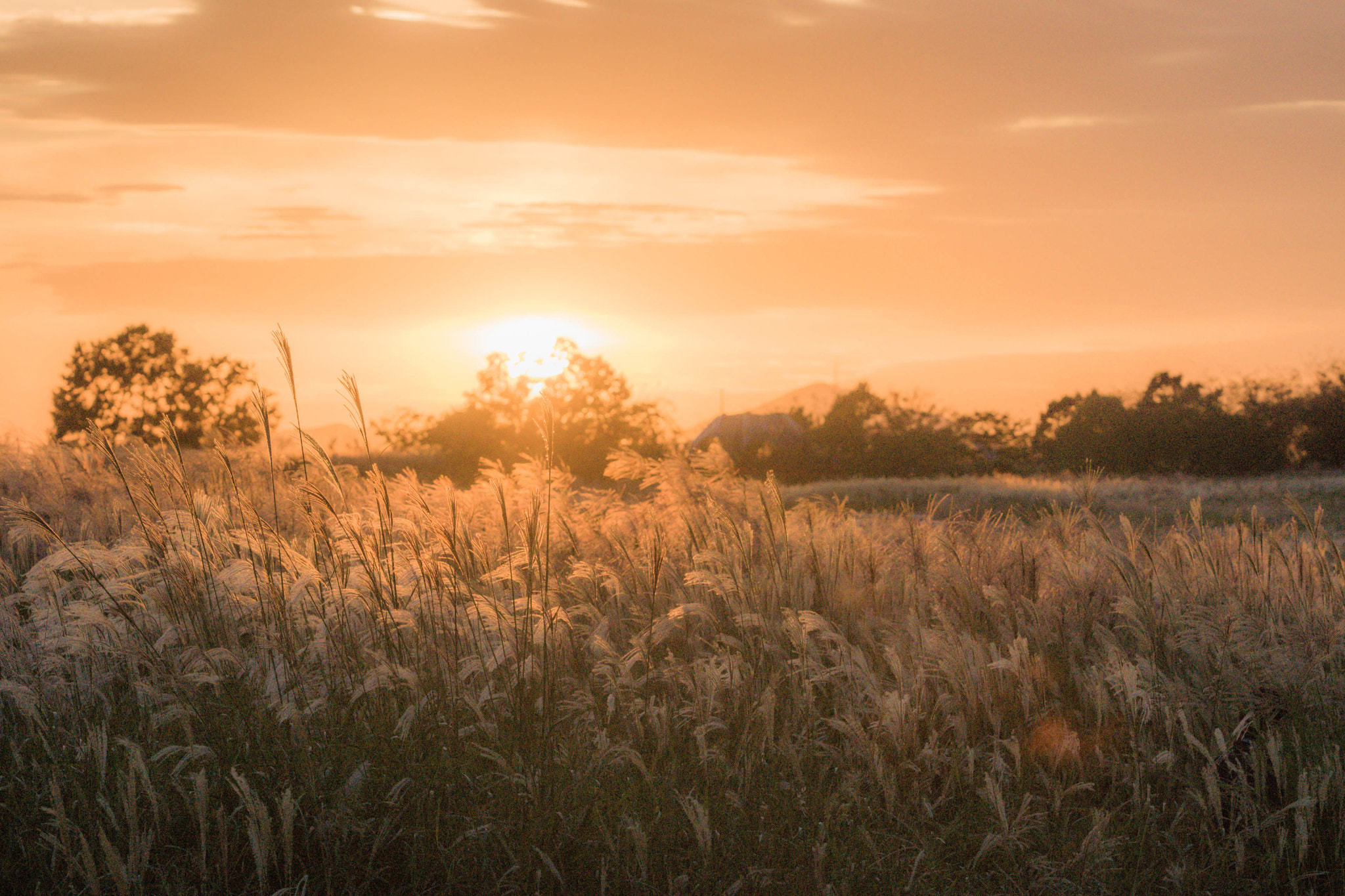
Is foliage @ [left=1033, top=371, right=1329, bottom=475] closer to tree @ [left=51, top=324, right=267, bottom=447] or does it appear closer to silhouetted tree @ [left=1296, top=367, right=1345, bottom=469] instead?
silhouetted tree @ [left=1296, top=367, right=1345, bottom=469]

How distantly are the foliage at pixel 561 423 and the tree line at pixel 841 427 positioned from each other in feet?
0.11

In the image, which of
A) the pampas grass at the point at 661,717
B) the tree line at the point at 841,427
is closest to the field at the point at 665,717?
the pampas grass at the point at 661,717

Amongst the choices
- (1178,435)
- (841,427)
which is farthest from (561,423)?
(1178,435)

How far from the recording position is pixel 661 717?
3.66 m

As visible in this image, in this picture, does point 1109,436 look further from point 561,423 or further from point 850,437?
point 561,423

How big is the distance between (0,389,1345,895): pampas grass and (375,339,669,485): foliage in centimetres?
1631

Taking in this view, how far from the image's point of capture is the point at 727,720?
3797 mm

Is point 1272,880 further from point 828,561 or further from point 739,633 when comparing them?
point 828,561

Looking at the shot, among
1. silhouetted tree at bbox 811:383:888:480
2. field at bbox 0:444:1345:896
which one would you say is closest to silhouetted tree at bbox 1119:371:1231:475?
silhouetted tree at bbox 811:383:888:480

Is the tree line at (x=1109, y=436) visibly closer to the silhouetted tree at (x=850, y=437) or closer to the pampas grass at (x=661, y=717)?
the silhouetted tree at (x=850, y=437)

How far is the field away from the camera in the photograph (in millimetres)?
3014

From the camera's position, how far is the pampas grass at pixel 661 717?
301 centimetres

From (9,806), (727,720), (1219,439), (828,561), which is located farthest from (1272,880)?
(1219,439)

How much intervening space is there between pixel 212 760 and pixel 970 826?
8.48 ft
